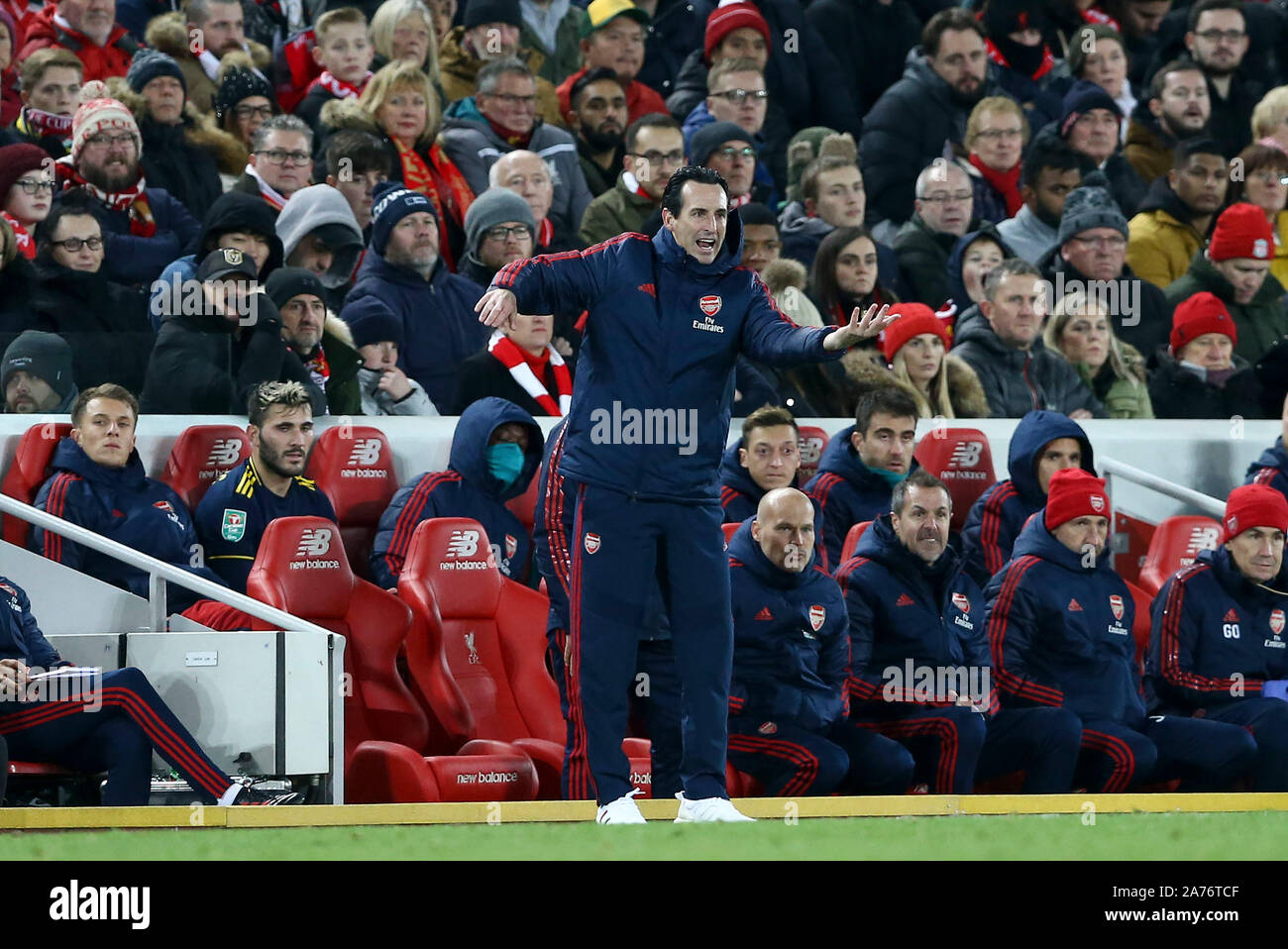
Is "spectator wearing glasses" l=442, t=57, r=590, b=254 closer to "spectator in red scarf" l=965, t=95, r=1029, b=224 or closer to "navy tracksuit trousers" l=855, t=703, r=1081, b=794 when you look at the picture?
"spectator in red scarf" l=965, t=95, r=1029, b=224

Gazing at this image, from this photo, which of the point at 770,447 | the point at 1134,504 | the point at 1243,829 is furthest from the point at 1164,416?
the point at 1243,829

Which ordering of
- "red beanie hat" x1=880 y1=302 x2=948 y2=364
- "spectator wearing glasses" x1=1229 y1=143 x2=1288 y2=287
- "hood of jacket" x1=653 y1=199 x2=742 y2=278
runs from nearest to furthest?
"hood of jacket" x1=653 y1=199 x2=742 y2=278, "red beanie hat" x1=880 y1=302 x2=948 y2=364, "spectator wearing glasses" x1=1229 y1=143 x2=1288 y2=287

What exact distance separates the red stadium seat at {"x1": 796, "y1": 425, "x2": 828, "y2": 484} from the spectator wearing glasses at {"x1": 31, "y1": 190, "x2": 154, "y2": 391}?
307 centimetres

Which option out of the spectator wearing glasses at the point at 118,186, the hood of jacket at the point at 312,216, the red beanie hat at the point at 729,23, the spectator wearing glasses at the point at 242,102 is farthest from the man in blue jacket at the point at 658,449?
the red beanie hat at the point at 729,23

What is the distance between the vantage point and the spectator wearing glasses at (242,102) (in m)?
12.0

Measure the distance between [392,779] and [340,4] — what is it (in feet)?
21.1

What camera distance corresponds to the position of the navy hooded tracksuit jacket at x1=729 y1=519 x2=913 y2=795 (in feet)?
28.2

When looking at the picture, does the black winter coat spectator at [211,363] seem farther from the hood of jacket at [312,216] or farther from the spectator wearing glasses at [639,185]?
the spectator wearing glasses at [639,185]

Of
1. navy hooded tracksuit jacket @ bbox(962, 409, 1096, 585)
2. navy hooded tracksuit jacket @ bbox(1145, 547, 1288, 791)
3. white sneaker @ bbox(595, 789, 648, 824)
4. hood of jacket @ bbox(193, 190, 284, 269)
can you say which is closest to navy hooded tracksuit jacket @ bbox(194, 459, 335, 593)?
hood of jacket @ bbox(193, 190, 284, 269)

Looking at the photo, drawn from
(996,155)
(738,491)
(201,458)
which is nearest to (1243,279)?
(996,155)

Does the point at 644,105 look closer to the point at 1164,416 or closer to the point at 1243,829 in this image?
the point at 1164,416

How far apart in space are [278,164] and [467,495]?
2.55 meters

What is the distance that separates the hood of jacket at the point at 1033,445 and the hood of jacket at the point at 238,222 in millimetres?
3532

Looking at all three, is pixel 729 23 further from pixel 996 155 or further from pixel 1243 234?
pixel 1243 234
